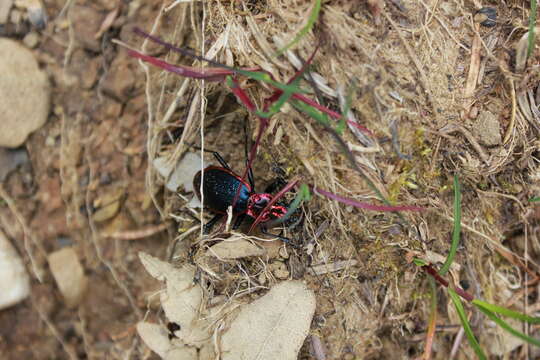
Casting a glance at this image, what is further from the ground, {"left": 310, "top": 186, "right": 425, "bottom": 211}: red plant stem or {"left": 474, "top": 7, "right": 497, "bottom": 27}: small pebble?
{"left": 474, "top": 7, "right": 497, "bottom": 27}: small pebble

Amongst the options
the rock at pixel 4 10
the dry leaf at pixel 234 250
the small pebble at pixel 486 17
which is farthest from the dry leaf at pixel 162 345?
the small pebble at pixel 486 17

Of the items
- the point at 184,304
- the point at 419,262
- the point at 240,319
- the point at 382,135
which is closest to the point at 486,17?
the point at 382,135

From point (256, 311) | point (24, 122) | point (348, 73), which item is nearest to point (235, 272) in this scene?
point (256, 311)

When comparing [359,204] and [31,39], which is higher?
[31,39]

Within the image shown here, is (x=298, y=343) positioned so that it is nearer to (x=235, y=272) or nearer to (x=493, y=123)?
(x=235, y=272)

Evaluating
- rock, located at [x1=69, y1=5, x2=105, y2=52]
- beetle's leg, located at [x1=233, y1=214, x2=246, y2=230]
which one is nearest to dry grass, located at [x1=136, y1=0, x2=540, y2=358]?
beetle's leg, located at [x1=233, y1=214, x2=246, y2=230]

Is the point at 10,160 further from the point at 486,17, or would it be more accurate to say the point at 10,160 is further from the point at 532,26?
the point at 532,26

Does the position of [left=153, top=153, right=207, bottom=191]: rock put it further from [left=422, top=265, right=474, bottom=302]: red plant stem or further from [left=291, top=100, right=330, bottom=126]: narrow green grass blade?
[left=422, top=265, right=474, bottom=302]: red plant stem
